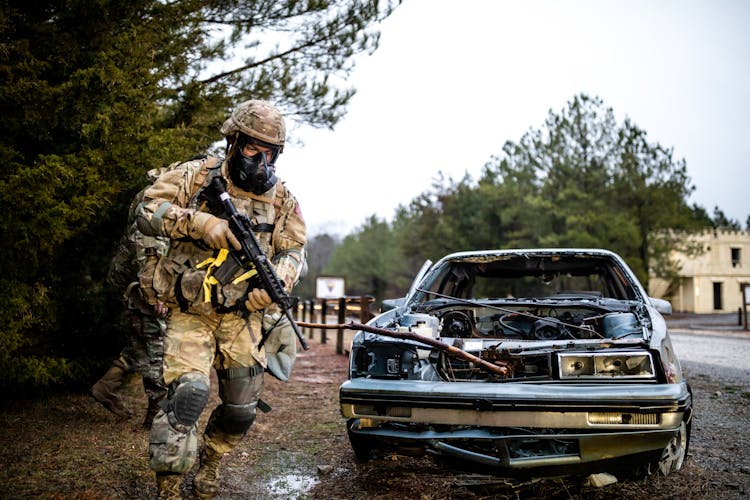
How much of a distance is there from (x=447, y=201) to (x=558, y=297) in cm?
3632

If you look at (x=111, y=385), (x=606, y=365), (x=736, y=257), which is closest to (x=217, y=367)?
(x=111, y=385)

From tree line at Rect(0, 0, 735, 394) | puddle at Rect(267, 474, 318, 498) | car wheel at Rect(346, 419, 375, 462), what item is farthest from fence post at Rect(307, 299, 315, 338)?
puddle at Rect(267, 474, 318, 498)

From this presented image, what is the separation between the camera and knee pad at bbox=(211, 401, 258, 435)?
3346mm

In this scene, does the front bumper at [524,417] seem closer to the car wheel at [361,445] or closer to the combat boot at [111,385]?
the car wheel at [361,445]

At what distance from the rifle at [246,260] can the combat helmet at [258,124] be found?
11.6 inches

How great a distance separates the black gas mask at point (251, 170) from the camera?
3.40 metres

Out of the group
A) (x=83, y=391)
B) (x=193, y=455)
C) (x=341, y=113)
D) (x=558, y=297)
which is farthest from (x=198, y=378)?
(x=341, y=113)

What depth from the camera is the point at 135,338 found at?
4742 mm

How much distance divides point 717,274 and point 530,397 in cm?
5125

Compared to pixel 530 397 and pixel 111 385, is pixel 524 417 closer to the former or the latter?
pixel 530 397

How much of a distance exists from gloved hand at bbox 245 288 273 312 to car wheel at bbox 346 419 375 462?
920 millimetres

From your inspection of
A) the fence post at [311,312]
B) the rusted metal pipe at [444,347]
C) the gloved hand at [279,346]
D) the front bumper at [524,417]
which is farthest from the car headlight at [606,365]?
the fence post at [311,312]

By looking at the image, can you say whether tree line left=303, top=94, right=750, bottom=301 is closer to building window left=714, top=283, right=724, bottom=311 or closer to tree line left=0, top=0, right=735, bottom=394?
building window left=714, top=283, right=724, bottom=311

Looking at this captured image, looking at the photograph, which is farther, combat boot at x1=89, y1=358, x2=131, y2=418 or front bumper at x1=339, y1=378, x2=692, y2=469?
combat boot at x1=89, y1=358, x2=131, y2=418
